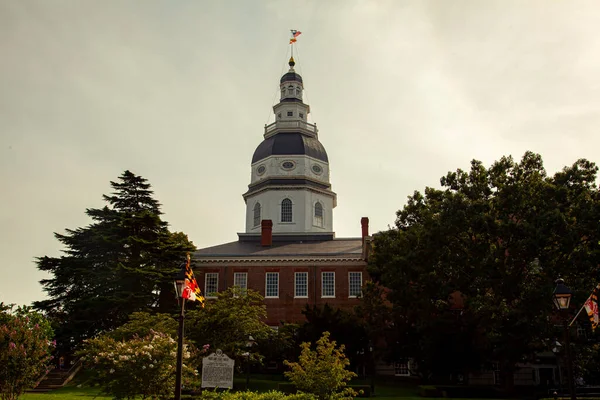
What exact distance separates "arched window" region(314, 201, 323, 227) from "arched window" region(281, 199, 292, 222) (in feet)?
8.51

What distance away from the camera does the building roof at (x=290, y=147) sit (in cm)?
5862

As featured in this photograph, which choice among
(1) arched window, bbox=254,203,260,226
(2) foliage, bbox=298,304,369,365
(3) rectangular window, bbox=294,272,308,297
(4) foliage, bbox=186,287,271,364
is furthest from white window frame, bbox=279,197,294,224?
(4) foliage, bbox=186,287,271,364

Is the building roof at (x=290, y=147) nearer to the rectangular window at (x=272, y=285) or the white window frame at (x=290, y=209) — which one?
the white window frame at (x=290, y=209)

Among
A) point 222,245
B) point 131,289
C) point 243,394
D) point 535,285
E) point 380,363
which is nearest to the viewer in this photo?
point 243,394

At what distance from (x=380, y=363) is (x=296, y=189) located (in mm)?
19982

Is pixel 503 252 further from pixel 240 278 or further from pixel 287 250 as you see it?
pixel 240 278

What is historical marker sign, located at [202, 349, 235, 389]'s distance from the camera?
20500 mm

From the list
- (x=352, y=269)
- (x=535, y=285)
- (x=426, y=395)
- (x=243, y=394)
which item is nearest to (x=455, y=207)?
(x=535, y=285)

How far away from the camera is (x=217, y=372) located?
20562 millimetres

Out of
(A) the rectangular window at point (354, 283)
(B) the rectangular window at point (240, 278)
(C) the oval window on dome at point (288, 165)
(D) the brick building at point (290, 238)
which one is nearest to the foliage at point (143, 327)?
(D) the brick building at point (290, 238)

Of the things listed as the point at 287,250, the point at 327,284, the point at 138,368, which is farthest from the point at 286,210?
the point at 138,368

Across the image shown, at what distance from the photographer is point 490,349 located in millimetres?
30000

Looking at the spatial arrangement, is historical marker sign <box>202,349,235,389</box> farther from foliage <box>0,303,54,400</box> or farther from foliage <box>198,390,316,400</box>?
foliage <box>0,303,54,400</box>

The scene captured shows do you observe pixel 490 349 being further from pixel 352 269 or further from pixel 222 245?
pixel 222 245
